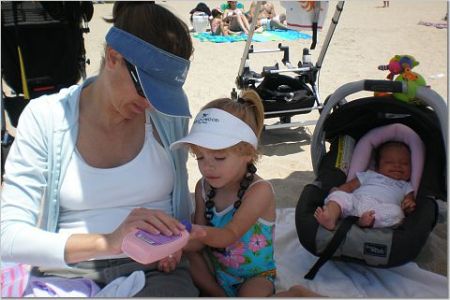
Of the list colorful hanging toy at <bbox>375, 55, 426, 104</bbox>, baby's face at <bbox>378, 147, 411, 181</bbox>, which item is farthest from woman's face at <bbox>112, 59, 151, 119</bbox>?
baby's face at <bbox>378, 147, 411, 181</bbox>

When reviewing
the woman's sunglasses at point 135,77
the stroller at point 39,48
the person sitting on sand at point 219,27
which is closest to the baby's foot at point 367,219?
the woman's sunglasses at point 135,77

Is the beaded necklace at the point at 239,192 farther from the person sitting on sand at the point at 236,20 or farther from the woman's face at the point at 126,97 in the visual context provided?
the person sitting on sand at the point at 236,20

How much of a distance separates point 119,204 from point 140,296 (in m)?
0.33

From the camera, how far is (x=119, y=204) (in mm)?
1566

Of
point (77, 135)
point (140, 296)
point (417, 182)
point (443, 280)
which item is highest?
point (77, 135)

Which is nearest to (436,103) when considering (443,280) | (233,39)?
(443,280)

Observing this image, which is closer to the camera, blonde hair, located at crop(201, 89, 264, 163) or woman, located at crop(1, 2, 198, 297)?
woman, located at crop(1, 2, 198, 297)

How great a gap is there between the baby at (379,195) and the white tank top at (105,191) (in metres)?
1.11

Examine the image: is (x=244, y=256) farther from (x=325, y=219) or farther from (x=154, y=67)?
(x=154, y=67)

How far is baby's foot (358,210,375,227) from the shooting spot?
238 centimetres

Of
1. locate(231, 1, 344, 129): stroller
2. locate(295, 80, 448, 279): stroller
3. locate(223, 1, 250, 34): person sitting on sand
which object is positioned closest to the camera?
locate(295, 80, 448, 279): stroller

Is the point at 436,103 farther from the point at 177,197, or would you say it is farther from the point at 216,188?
the point at 177,197

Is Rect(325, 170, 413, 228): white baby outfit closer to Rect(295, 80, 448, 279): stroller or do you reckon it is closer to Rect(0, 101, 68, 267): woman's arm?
Rect(295, 80, 448, 279): stroller

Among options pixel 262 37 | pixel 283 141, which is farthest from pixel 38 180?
pixel 262 37
